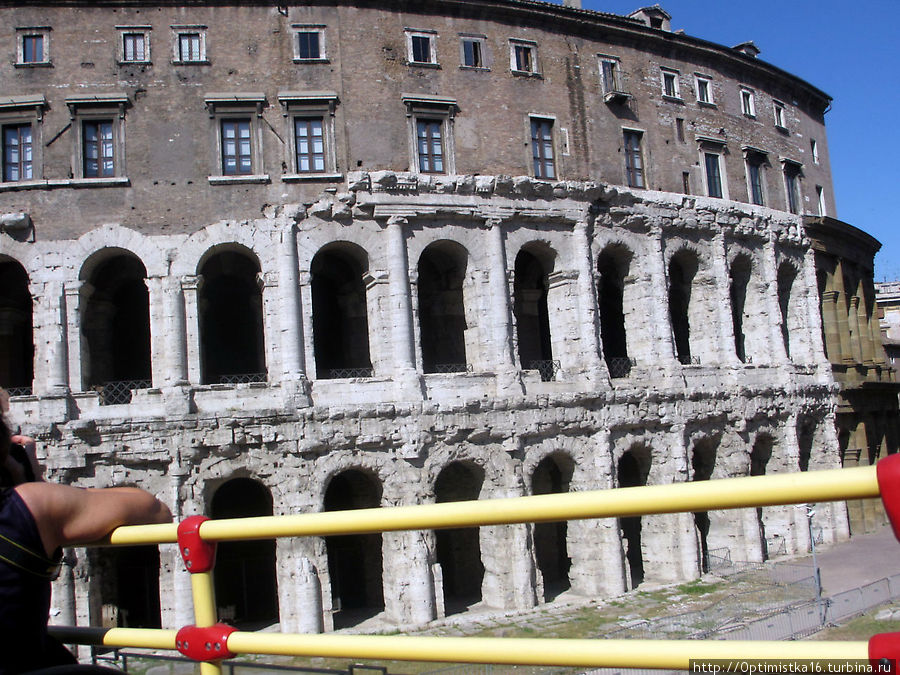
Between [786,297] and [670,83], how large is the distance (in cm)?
919

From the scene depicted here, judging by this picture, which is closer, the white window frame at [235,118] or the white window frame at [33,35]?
the white window frame at [33,35]

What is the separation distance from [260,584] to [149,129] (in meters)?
12.0

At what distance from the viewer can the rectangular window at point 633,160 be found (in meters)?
24.0

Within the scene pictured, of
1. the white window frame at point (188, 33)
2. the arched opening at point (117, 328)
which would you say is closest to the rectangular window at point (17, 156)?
the arched opening at point (117, 328)

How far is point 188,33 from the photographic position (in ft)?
65.5

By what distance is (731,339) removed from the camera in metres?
24.9

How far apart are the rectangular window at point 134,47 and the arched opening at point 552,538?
15.2 metres

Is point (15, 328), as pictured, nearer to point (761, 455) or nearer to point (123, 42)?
point (123, 42)

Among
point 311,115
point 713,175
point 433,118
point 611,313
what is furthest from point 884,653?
point 713,175

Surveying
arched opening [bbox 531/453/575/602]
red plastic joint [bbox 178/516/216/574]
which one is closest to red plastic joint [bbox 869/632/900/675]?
red plastic joint [bbox 178/516/216/574]

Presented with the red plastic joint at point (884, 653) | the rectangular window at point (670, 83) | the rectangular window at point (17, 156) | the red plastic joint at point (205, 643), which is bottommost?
the red plastic joint at point (205, 643)

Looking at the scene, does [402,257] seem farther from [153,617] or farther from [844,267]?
[844,267]

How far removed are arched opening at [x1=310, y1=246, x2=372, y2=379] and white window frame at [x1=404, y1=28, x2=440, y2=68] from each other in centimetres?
566

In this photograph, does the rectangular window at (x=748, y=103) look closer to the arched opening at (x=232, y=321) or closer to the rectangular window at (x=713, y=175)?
the rectangular window at (x=713, y=175)
